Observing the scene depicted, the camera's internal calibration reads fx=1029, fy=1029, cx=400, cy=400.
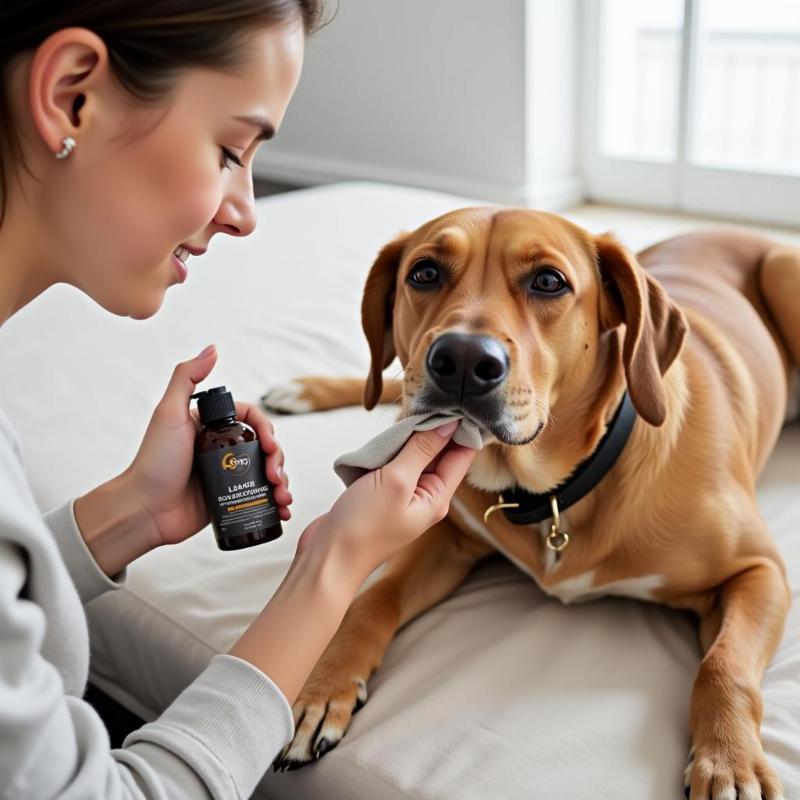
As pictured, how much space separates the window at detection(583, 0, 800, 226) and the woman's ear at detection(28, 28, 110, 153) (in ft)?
10.9

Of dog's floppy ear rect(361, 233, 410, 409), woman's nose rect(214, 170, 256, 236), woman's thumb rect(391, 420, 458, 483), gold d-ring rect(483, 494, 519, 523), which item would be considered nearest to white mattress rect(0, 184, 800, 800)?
gold d-ring rect(483, 494, 519, 523)

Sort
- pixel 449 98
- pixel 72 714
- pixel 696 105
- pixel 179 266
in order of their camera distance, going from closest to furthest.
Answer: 1. pixel 72 714
2. pixel 179 266
3. pixel 696 105
4. pixel 449 98

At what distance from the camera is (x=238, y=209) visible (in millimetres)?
1238

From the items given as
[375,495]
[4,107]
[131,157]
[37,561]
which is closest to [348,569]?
[375,495]

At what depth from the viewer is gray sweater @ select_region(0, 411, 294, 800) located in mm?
862

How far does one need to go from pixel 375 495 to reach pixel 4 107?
1.88 ft

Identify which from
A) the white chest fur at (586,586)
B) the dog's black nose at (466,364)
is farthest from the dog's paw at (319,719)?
the dog's black nose at (466,364)

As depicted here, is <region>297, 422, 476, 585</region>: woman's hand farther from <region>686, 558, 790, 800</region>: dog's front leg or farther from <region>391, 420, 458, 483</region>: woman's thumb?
<region>686, 558, 790, 800</region>: dog's front leg

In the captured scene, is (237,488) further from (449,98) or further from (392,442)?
(449,98)

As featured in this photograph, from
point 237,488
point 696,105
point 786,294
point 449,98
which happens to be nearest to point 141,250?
point 237,488

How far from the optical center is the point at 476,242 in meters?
1.52

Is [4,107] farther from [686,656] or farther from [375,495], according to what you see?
[686,656]

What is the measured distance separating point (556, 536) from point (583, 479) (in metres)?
0.09

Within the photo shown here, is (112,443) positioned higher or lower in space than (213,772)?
lower
